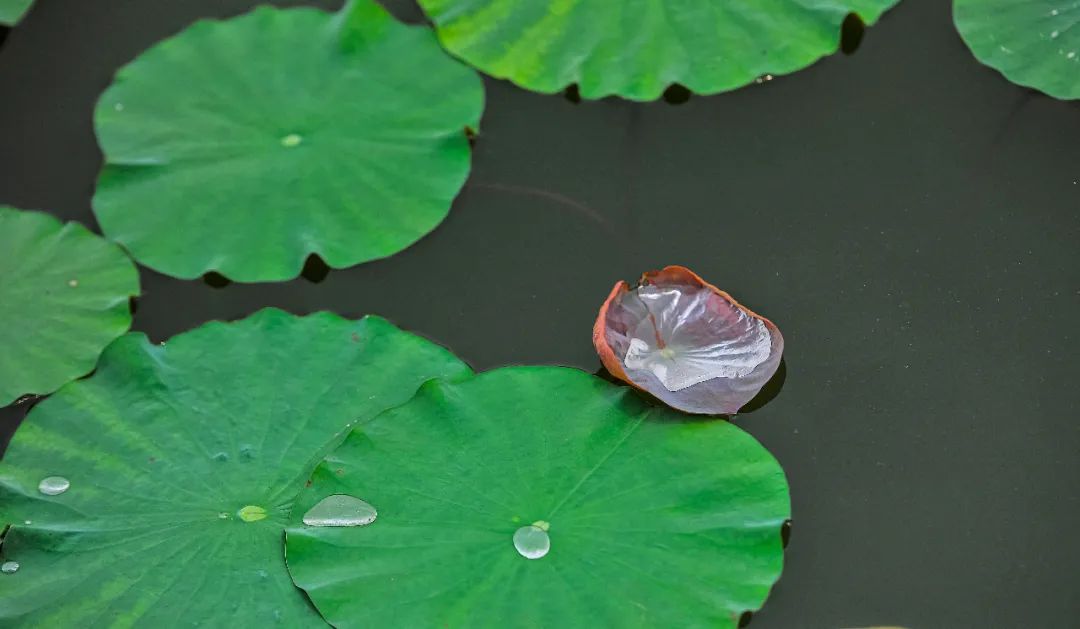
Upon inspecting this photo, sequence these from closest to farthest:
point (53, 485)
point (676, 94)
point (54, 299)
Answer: point (53, 485), point (54, 299), point (676, 94)

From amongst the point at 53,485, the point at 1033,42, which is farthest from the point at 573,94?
the point at 53,485

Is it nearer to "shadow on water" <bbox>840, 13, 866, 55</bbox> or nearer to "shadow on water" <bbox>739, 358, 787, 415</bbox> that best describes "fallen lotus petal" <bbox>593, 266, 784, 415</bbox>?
"shadow on water" <bbox>739, 358, 787, 415</bbox>

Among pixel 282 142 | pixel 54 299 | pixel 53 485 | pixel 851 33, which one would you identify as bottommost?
pixel 53 485

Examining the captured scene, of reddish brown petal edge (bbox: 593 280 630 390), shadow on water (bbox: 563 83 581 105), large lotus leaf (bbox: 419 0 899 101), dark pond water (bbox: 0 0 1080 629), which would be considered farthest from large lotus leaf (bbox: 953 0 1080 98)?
reddish brown petal edge (bbox: 593 280 630 390)

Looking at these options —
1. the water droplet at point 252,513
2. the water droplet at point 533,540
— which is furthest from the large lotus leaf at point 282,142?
the water droplet at point 533,540

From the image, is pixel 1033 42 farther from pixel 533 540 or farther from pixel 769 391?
pixel 533 540

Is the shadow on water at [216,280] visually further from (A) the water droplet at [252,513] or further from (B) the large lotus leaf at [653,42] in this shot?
(B) the large lotus leaf at [653,42]
